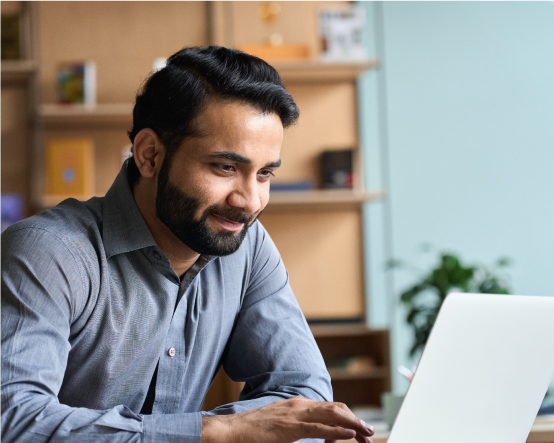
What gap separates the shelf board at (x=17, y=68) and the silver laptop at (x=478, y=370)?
2788 millimetres

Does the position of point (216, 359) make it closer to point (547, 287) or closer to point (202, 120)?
point (202, 120)

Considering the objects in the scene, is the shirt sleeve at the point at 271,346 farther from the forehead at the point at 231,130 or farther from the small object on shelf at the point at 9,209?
the small object on shelf at the point at 9,209

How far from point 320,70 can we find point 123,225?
2.11 m


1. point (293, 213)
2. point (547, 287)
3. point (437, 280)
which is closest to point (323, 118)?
point (293, 213)

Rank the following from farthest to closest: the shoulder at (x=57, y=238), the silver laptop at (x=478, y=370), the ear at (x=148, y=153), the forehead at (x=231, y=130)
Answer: the ear at (x=148, y=153), the forehead at (x=231, y=130), the shoulder at (x=57, y=238), the silver laptop at (x=478, y=370)

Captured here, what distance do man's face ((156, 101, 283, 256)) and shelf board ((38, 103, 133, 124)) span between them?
190 centimetres

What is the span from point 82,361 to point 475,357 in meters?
0.65

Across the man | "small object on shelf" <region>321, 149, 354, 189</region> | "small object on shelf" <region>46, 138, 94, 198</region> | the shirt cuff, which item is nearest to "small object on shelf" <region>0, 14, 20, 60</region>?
"small object on shelf" <region>46, 138, 94, 198</region>

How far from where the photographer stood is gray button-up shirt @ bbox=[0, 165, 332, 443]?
2.79 feet

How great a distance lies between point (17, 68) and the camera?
2973 millimetres

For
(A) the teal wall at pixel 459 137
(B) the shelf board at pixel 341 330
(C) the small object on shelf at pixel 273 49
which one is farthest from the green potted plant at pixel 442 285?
(C) the small object on shelf at pixel 273 49

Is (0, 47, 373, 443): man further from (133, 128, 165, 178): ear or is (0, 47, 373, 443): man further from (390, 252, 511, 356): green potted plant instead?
(390, 252, 511, 356): green potted plant

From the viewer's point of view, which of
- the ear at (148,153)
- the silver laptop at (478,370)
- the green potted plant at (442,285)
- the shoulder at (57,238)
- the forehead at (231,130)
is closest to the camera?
the silver laptop at (478,370)

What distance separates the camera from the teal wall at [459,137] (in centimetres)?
312
